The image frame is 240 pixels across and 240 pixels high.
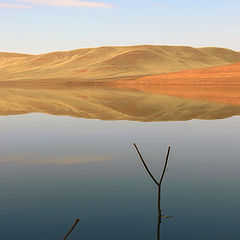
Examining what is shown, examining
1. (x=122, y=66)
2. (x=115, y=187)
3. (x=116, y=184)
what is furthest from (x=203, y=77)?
(x=115, y=187)

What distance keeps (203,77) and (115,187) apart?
3374 inches

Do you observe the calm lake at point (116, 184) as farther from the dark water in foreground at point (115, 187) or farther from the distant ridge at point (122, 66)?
the distant ridge at point (122, 66)

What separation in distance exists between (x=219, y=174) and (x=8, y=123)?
55.2 feet

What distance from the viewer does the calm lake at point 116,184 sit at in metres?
7.59

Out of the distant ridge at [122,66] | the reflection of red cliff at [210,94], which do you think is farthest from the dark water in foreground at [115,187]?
the distant ridge at [122,66]

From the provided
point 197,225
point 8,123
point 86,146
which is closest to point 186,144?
point 86,146

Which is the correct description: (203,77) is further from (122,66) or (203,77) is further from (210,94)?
(122,66)

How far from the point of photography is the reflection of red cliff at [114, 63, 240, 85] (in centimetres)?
8719

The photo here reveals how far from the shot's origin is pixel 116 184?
33.8ft

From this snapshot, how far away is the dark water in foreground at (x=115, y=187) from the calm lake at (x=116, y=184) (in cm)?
2

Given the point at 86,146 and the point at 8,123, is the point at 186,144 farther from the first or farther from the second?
the point at 8,123

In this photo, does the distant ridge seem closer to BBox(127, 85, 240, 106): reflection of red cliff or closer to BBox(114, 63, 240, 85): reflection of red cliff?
BBox(114, 63, 240, 85): reflection of red cliff

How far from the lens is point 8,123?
25312 millimetres

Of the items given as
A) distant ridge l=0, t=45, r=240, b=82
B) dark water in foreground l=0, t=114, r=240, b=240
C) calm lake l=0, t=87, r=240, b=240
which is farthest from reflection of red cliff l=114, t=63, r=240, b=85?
dark water in foreground l=0, t=114, r=240, b=240
